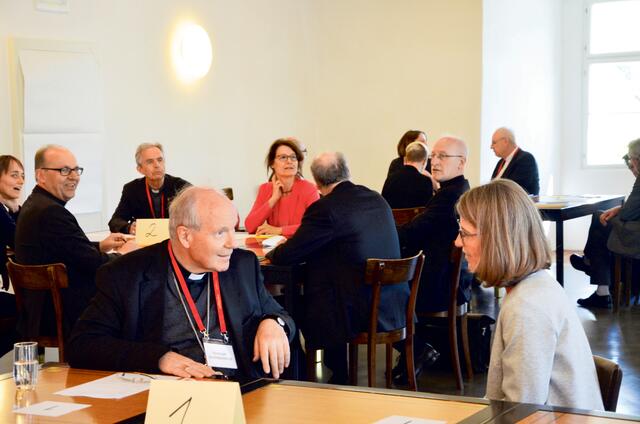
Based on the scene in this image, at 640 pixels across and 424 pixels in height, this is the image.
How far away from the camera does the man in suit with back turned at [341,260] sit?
4887mm

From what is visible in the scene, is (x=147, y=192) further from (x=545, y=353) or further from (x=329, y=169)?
(x=545, y=353)

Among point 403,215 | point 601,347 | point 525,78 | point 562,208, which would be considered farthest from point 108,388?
point 525,78

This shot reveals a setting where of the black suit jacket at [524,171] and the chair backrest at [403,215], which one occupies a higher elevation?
the black suit jacket at [524,171]

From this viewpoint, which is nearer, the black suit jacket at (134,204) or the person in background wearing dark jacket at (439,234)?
the person in background wearing dark jacket at (439,234)

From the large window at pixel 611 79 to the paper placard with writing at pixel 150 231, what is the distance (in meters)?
8.61

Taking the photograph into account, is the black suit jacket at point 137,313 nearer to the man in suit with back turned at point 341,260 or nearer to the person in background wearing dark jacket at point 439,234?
the man in suit with back turned at point 341,260

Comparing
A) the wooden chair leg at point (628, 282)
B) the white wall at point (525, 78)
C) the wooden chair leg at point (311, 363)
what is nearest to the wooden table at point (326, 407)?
the wooden chair leg at point (311, 363)

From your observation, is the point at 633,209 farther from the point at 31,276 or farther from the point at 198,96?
the point at 31,276

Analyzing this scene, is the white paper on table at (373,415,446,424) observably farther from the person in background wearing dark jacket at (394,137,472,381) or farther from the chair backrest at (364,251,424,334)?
the person in background wearing dark jacket at (394,137,472,381)

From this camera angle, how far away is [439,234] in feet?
18.6

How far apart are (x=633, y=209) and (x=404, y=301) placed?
3602 millimetres

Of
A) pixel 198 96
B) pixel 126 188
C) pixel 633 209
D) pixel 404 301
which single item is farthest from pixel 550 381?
pixel 198 96

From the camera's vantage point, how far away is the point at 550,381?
2.54 m

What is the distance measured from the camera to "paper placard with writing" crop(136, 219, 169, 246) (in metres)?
5.16
